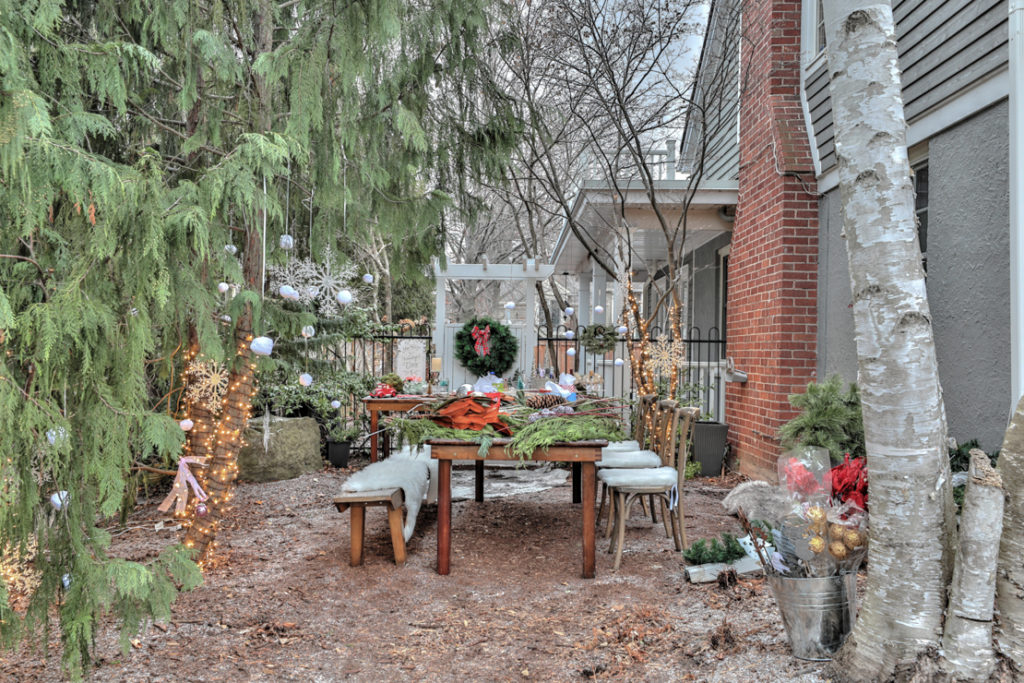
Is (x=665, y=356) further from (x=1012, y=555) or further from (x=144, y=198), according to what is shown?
(x=144, y=198)

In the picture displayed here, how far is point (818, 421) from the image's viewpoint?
529cm

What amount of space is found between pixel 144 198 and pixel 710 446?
256 inches

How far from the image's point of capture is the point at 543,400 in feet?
18.6

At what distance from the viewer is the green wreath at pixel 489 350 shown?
357 inches

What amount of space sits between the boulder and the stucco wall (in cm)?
595

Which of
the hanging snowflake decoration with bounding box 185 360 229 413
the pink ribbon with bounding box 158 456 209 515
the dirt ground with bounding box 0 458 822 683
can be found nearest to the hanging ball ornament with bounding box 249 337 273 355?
the hanging snowflake decoration with bounding box 185 360 229 413

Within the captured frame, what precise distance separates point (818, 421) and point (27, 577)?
462cm

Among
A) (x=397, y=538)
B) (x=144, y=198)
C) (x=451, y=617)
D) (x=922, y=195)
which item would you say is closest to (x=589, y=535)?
(x=451, y=617)

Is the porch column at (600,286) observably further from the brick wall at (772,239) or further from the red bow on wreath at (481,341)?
the brick wall at (772,239)

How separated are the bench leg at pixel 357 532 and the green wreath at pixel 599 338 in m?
4.64

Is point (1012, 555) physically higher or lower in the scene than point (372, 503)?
higher

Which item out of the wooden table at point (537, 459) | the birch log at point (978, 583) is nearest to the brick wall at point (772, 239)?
the wooden table at point (537, 459)

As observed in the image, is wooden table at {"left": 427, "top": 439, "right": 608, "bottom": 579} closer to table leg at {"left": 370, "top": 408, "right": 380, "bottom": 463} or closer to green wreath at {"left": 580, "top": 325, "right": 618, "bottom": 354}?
table leg at {"left": 370, "top": 408, "right": 380, "bottom": 463}

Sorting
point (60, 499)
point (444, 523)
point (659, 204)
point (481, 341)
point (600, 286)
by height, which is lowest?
point (444, 523)
